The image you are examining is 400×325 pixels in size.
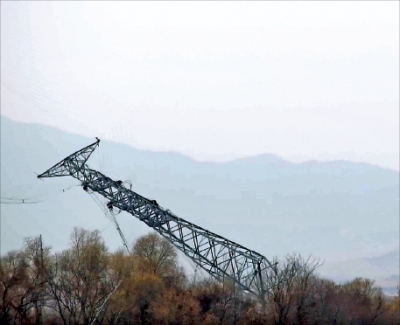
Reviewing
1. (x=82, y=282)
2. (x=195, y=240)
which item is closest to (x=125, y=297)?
(x=82, y=282)

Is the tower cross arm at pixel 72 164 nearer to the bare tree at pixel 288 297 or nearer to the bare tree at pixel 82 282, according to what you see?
the bare tree at pixel 82 282

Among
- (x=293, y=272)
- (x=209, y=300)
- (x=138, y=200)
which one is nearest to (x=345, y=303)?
(x=293, y=272)

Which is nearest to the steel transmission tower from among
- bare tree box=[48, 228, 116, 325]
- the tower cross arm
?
the tower cross arm

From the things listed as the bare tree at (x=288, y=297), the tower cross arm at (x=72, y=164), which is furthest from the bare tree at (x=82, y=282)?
the bare tree at (x=288, y=297)

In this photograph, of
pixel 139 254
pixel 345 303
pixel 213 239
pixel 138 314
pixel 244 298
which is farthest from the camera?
pixel 139 254

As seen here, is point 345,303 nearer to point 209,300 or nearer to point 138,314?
point 209,300

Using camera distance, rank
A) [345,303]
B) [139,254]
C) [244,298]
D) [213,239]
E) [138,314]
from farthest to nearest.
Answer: [139,254] → [345,303] → [138,314] → [244,298] → [213,239]

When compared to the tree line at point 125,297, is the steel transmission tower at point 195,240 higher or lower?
higher

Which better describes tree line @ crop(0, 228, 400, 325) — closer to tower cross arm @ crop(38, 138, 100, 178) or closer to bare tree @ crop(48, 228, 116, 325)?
bare tree @ crop(48, 228, 116, 325)
